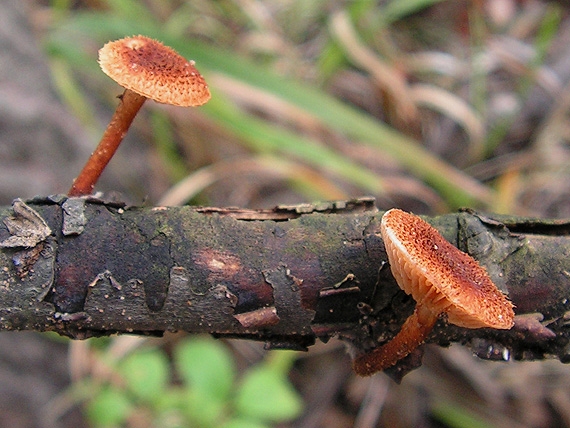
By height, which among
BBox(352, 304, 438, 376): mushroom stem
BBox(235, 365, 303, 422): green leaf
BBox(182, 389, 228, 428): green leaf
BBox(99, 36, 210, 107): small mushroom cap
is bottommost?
BBox(182, 389, 228, 428): green leaf

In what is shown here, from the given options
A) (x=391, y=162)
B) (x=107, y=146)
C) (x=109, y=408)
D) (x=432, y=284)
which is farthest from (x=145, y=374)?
(x=391, y=162)

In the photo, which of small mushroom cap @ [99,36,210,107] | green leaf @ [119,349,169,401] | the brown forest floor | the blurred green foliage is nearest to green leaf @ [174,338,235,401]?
the blurred green foliage

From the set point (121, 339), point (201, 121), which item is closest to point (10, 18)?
point (201, 121)

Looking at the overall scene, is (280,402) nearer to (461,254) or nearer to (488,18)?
(461,254)

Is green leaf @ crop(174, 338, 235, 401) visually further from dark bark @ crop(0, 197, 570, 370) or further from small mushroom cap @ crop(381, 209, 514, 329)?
small mushroom cap @ crop(381, 209, 514, 329)

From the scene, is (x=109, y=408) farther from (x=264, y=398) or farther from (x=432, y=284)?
(x=432, y=284)
